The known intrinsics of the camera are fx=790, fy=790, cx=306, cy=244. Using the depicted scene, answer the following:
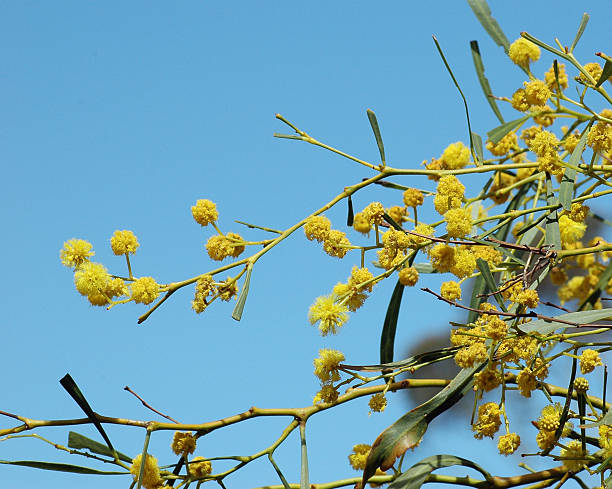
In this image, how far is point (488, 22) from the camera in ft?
5.70

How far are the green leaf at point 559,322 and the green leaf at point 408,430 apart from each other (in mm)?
98

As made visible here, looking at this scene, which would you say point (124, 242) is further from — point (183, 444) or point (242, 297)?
point (183, 444)

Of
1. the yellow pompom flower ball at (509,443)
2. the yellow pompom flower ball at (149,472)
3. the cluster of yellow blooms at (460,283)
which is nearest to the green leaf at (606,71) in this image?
the cluster of yellow blooms at (460,283)

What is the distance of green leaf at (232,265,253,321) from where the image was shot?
131cm

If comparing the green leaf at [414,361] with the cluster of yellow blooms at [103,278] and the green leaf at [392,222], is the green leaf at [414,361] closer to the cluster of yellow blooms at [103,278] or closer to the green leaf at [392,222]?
the green leaf at [392,222]

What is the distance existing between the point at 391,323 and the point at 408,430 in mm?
371

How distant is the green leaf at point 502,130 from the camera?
1.46 meters

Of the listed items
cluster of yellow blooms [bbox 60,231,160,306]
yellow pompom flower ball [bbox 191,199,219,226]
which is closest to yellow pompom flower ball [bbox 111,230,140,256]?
cluster of yellow blooms [bbox 60,231,160,306]

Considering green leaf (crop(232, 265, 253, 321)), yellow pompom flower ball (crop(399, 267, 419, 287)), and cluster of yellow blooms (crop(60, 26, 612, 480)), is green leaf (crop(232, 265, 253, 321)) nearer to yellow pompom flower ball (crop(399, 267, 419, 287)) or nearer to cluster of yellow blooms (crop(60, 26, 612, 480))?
cluster of yellow blooms (crop(60, 26, 612, 480))

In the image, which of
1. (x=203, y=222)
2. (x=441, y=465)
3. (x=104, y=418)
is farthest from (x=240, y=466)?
(x=203, y=222)

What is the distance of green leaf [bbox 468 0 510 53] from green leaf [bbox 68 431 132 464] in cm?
112

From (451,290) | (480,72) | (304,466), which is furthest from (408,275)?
(480,72)

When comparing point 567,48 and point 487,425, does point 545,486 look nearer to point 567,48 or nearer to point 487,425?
point 487,425

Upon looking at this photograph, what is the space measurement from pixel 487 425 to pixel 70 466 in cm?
69
